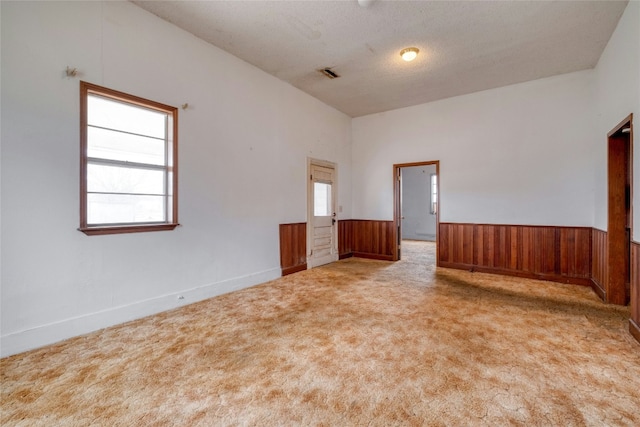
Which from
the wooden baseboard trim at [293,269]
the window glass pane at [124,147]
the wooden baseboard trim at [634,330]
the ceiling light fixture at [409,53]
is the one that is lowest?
the wooden baseboard trim at [634,330]

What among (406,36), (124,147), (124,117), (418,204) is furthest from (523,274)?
(124,117)

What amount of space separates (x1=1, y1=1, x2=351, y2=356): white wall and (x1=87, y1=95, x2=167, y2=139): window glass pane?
0.57 ft

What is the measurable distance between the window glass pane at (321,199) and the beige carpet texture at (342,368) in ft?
8.51

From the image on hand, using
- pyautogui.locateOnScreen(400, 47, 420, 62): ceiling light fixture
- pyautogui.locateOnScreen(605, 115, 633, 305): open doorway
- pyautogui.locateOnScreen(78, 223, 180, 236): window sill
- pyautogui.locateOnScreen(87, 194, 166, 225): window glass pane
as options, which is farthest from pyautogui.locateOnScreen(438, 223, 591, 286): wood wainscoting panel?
pyautogui.locateOnScreen(87, 194, 166, 225): window glass pane

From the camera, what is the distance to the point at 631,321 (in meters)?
2.69

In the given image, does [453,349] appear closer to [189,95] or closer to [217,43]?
[189,95]

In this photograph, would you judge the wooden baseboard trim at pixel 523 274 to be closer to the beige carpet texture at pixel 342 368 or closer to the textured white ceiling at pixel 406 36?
the beige carpet texture at pixel 342 368

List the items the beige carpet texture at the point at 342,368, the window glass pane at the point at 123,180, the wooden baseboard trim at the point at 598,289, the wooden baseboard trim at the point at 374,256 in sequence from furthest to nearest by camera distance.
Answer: the wooden baseboard trim at the point at 374,256
the wooden baseboard trim at the point at 598,289
the window glass pane at the point at 123,180
the beige carpet texture at the point at 342,368

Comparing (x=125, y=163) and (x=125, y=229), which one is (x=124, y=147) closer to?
(x=125, y=163)

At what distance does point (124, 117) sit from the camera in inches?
120

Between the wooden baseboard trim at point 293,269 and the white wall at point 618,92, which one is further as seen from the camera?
the wooden baseboard trim at point 293,269

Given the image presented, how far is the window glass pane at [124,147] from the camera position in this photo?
111 inches

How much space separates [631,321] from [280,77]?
5.24 m

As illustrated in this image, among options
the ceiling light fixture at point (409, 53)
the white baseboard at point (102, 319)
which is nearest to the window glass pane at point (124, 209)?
the white baseboard at point (102, 319)
